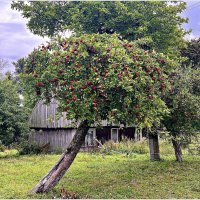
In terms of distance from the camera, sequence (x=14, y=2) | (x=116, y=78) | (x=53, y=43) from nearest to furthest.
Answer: (x=116, y=78) → (x=53, y=43) → (x=14, y=2)

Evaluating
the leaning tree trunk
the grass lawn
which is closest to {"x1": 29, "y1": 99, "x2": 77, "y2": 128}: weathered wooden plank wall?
the grass lawn

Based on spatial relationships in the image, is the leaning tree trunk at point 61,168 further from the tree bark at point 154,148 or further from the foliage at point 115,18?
the tree bark at point 154,148

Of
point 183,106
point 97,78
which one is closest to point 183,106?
point 183,106

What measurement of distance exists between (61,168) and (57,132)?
1360cm

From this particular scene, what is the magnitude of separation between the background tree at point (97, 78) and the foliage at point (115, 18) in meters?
5.59

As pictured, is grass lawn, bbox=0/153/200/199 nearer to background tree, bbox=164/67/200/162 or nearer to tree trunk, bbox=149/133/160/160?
tree trunk, bbox=149/133/160/160

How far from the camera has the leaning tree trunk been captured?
25.5 ft

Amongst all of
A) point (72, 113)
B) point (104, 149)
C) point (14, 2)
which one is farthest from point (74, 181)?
point (14, 2)

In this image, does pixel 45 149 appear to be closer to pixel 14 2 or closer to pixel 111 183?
pixel 14 2

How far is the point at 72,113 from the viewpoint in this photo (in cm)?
671

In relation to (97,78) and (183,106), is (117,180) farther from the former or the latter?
(97,78)

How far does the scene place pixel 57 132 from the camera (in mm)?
21344

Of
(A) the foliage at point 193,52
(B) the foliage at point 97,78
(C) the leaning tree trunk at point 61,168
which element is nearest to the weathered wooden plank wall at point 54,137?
(A) the foliage at point 193,52

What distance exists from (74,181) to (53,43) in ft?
14.3
